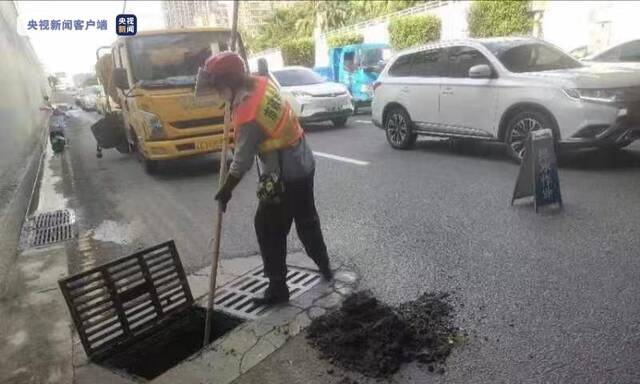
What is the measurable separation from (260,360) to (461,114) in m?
5.93

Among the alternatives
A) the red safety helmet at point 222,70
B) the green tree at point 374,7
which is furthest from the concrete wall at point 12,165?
the green tree at point 374,7

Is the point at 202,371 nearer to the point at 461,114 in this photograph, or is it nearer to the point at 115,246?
the point at 115,246

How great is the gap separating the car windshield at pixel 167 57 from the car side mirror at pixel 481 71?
12.7 ft

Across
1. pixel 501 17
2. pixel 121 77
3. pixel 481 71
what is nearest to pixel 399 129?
pixel 481 71

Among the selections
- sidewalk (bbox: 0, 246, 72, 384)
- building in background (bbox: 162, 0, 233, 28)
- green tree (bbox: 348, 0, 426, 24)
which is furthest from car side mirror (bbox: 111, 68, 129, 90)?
building in background (bbox: 162, 0, 233, 28)

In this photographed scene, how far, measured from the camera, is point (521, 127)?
7203 millimetres

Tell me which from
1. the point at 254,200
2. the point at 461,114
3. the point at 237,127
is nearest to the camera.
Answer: the point at 237,127

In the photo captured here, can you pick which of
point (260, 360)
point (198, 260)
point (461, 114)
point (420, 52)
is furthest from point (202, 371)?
point (420, 52)

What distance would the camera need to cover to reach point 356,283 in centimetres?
396

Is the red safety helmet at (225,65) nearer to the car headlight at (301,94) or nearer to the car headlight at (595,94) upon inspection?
the car headlight at (595,94)

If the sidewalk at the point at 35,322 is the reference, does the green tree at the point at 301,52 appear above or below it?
above

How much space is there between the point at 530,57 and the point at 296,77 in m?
7.16

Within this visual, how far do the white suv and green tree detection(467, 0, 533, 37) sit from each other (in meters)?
10.7

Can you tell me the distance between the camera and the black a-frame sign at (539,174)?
209 inches
